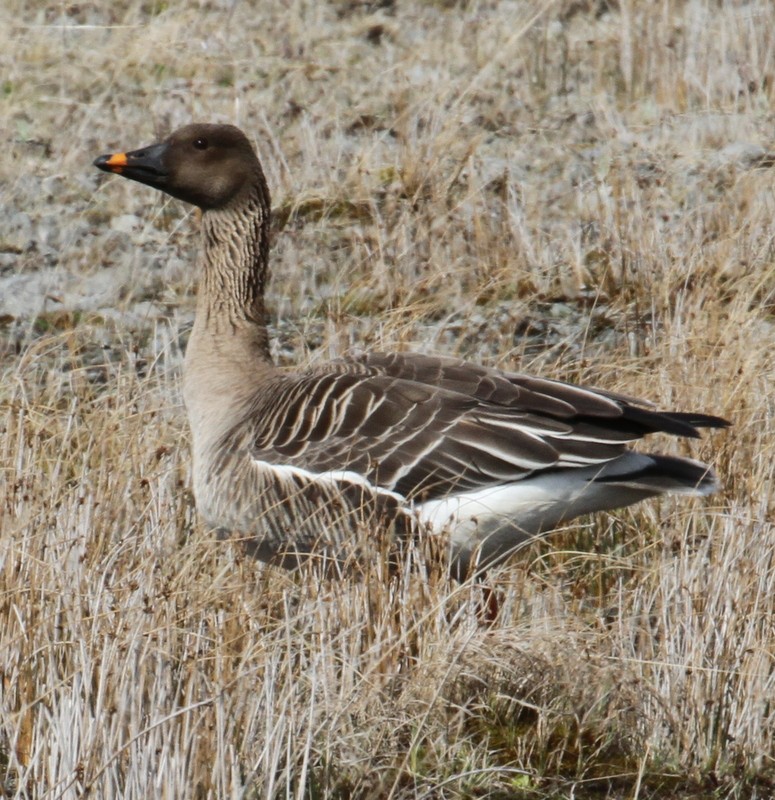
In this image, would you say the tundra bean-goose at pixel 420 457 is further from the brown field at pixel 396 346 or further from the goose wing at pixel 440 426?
the brown field at pixel 396 346

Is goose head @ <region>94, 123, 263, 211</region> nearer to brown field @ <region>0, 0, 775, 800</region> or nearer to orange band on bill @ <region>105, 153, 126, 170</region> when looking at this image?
orange band on bill @ <region>105, 153, 126, 170</region>

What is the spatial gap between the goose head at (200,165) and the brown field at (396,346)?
0.69 m

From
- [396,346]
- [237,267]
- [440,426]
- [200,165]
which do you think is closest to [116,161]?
[200,165]

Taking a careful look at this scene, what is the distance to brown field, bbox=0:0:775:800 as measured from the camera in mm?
3424

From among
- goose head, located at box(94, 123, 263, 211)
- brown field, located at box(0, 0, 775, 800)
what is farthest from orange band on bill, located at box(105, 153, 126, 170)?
brown field, located at box(0, 0, 775, 800)

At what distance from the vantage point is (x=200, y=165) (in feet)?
18.1

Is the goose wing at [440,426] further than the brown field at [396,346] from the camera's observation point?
Yes

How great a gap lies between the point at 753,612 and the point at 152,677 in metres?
1.68

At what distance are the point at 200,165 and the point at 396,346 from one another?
1115 millimetres

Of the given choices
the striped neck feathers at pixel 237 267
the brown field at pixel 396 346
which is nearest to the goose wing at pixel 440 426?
the brown field at pixel 396 346

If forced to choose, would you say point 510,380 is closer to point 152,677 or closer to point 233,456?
point 233,456

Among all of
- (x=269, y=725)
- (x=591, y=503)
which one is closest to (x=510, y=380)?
(x=591, y=503)

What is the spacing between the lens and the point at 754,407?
499 centimetres

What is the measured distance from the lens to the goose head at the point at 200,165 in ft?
17.9
